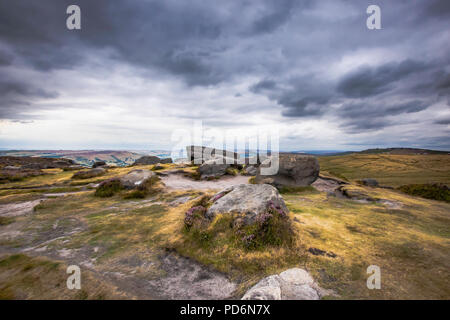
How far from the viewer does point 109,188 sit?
17547 mm

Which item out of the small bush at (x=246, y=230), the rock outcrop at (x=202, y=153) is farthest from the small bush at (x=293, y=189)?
the rock outcrop at (x=202, y=153)

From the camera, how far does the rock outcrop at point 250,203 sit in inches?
316

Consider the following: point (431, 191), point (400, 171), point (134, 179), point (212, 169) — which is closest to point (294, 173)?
point (431, 191)

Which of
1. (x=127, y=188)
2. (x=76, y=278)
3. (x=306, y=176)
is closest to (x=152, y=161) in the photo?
(x=127, y=188)

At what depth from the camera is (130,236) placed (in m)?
8.50

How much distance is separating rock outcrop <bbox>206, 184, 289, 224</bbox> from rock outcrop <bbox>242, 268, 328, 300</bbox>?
8.99ft

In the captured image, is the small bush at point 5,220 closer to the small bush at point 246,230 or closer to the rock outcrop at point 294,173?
the small bush at point 246,230

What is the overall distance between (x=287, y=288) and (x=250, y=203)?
4.07m

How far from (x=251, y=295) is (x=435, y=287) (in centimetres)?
482

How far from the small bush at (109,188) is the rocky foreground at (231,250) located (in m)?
4.17

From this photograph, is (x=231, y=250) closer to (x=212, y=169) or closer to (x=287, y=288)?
(x=287, y=288)
